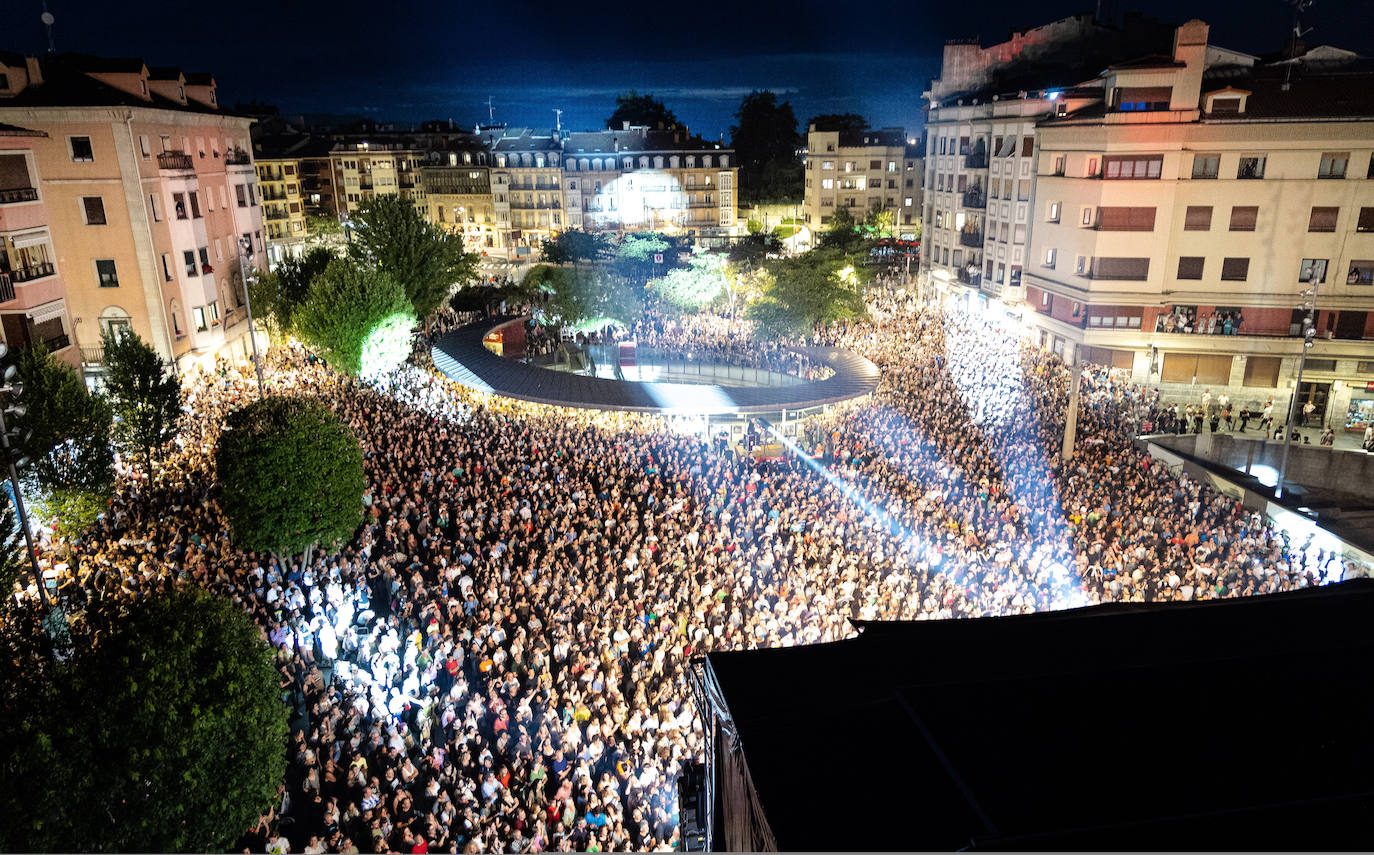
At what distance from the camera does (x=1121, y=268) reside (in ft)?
109

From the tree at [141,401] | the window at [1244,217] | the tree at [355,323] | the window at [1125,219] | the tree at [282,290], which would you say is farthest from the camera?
the tree at [282,290]

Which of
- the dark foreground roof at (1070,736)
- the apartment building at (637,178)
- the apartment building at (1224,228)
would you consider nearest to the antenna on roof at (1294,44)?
the apartment building at (1224,228)

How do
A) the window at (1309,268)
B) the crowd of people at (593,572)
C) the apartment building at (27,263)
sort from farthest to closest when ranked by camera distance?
the window at (1309,268) → the apartment building at (27,263) → the crowd of people at (593,572)

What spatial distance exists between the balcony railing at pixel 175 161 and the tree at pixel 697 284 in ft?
72.5

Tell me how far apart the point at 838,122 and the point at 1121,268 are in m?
55.3

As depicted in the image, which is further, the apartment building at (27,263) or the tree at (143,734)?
the apartment building at (27,263)

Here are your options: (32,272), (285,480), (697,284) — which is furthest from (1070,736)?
(697,284)

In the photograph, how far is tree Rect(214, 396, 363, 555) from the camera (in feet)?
53.7

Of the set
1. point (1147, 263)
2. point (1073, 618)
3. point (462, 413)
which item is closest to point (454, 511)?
point (462, 413)

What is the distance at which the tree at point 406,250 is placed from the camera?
41.0 m

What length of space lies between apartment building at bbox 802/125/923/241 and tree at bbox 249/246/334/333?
5014cm

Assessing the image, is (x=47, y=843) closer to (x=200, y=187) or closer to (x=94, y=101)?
(x=94, y=101)

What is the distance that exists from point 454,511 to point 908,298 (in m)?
38.0

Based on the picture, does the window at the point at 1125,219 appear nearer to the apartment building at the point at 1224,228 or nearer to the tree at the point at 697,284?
the apartment building at the point at 1224,228
